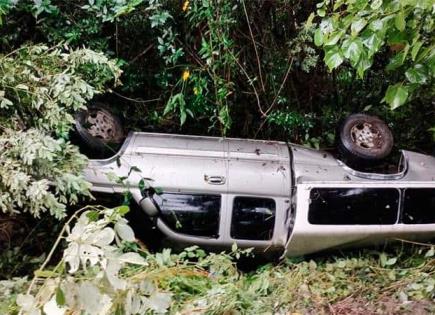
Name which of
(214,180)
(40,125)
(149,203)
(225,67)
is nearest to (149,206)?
(149,203)

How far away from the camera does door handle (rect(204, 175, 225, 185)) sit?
452 cm

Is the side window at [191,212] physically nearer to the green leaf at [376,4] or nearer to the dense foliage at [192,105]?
the dense foliage at [192,105]

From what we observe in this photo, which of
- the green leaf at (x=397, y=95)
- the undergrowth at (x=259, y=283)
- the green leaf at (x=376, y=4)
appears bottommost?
the undergrowth at (x=259, y=283)

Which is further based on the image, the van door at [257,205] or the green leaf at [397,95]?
the van door at [257,205]

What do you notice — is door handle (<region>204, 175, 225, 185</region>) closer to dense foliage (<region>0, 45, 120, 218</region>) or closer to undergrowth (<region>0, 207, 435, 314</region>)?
Answer: undergrowth (<region>0, 207, 435, 314</region>)

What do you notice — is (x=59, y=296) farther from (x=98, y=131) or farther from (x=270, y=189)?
(x=98, y=131)

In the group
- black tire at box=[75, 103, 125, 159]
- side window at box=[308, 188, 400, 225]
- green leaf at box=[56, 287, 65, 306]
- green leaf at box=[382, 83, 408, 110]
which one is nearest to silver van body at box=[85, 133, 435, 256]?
side window at box=[308, 188, 400, 225]

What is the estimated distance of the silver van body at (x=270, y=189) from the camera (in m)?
4.47

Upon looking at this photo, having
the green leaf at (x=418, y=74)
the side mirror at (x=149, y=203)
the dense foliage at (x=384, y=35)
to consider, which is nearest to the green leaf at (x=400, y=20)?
the dense foliage at (x=384, y=35)

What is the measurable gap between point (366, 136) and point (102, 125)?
8.70 ft

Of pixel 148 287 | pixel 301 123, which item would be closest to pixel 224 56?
pixel 301 123

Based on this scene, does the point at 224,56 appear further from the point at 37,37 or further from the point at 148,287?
the point at 148,287

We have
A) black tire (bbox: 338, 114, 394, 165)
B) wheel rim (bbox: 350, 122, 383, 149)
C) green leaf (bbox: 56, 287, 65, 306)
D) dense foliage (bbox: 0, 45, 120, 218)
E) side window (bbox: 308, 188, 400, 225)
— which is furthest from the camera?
wheel rim (bbox: 350, 122, 383, 149)

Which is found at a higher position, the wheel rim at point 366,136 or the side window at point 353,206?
the wheel rim at point 366,136
